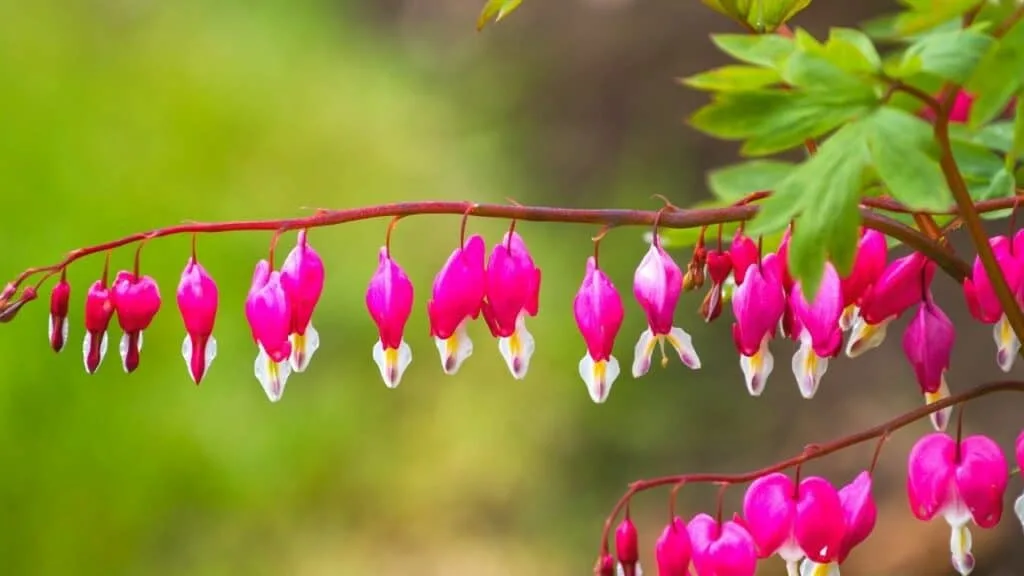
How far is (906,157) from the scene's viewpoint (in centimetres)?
61

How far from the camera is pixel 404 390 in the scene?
292cm

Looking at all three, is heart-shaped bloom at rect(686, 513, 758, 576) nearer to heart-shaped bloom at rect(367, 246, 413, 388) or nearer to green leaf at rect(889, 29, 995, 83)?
heart-shaped bloom at rect(367, 246, 413, 388)

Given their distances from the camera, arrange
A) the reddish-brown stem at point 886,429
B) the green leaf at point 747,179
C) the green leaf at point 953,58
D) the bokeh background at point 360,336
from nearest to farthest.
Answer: the green leaf at point 953,58 → the reddish-brown stem at point 886,429 → the green leaf at point 747,179 → the bokeh background at point 360,336

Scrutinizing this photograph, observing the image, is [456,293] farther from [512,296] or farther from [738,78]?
[738,78]

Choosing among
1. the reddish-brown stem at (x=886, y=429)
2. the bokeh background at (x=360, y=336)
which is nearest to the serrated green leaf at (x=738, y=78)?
the reddish-brown stem at (x=886, y=429)

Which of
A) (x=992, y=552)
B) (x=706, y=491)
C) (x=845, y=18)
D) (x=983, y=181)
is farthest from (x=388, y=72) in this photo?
(x=983, y=181)

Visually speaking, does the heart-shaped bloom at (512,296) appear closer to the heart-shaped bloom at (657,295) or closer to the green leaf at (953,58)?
the heart-shaped bloom at (657,295)

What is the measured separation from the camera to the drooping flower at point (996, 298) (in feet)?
2.38

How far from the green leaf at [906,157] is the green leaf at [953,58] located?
0.02 metres

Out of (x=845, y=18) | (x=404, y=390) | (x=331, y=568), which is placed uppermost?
(x=845, y=18)

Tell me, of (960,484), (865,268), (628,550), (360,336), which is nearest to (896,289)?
(865,268)

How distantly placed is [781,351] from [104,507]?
5.09ft

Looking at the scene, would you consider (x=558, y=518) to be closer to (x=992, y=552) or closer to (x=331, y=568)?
(x=331, y=568)

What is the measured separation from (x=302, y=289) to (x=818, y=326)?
0.33 meters
